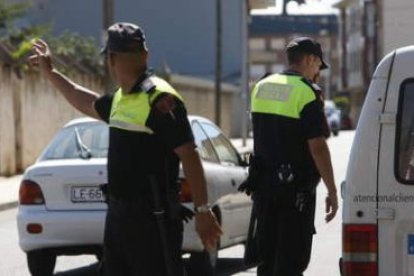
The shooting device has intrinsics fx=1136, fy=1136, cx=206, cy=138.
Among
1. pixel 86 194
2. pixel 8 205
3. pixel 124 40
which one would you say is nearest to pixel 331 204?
pixel 124 40

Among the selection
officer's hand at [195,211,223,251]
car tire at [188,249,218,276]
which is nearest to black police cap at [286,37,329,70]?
officer's hand at [195,211,223,251]

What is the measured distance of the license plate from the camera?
959 cm

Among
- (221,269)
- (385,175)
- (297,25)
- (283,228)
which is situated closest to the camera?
(385,175)

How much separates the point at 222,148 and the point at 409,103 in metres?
5.89

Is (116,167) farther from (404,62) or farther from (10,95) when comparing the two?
(10,95)

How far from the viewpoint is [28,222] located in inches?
382

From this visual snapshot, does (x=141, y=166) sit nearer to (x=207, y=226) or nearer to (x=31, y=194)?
(x=207, y=226)

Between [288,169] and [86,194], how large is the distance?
3244 millimetres

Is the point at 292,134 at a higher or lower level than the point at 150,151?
lower

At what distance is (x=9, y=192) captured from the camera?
21.7 metres

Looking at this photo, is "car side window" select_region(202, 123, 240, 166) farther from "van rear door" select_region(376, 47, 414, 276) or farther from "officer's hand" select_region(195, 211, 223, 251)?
"van rear door" select_region(376, 47, 414, 276)

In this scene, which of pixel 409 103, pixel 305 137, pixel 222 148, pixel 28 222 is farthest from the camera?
pixel 222 148

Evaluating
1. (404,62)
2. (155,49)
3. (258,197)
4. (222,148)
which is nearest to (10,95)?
(222,148)

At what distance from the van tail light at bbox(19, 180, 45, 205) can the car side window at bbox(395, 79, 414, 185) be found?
5.15 metres
